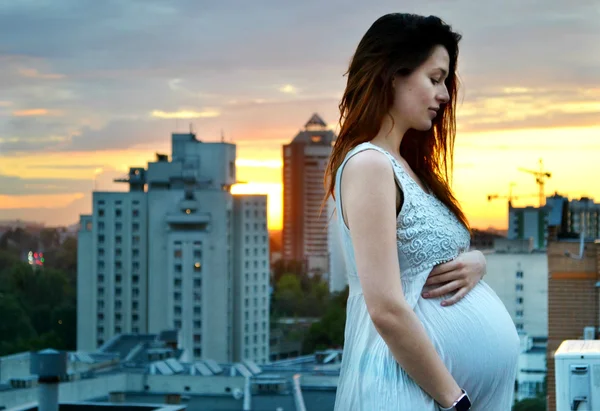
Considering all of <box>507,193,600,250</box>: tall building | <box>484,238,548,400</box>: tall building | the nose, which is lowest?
<box>484,238,548,400</box>: tall building

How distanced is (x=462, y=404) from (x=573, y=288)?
1020 centimetres

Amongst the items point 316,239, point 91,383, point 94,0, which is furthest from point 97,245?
point 316,239

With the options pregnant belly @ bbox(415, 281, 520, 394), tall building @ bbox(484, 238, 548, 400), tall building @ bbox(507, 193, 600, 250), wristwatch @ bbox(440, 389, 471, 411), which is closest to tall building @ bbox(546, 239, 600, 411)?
tall building @ bbox(507, 193, 600, 250)

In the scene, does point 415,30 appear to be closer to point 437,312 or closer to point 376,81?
point 376,81

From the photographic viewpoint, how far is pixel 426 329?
1.15 m

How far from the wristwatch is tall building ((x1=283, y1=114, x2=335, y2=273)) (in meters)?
54.9

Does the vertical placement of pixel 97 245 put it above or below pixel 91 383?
above

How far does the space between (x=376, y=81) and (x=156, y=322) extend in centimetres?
3004

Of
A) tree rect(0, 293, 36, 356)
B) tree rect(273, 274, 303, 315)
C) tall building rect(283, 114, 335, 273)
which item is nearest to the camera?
tree rect(0, 293, 36, 356)

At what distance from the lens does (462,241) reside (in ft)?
3.92

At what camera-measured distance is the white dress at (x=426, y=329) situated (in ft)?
3.70

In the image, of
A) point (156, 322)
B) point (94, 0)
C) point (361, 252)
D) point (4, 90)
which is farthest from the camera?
point (156, 322)

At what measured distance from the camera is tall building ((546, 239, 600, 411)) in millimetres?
10461

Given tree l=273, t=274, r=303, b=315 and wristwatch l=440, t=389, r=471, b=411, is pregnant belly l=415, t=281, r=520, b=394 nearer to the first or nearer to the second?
wristwatch l=440, t=389, r=471, b=411
